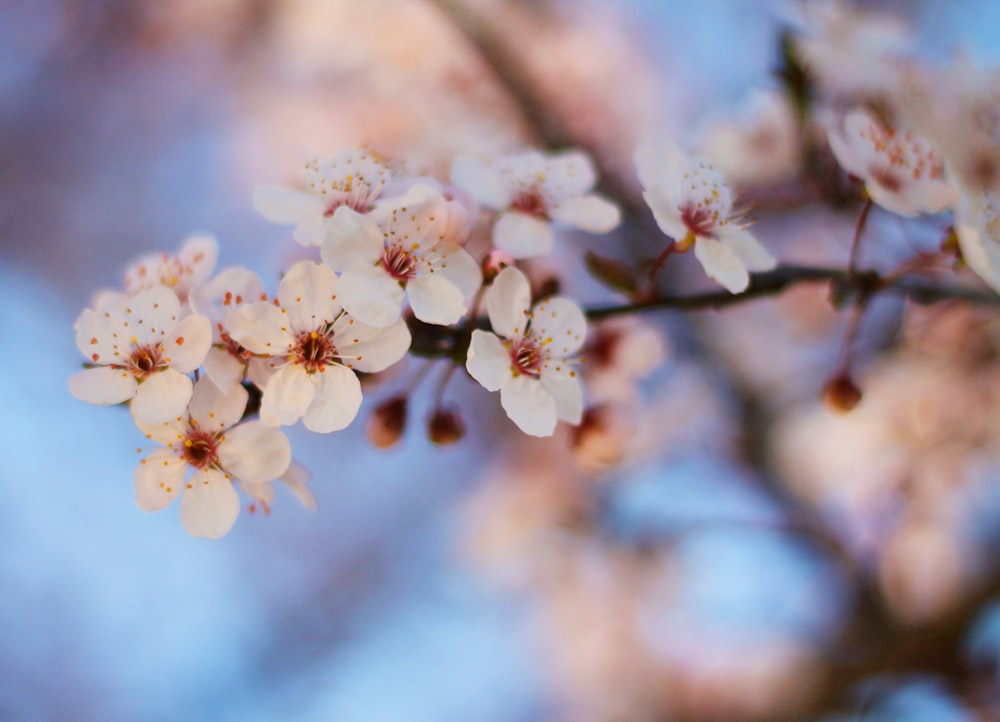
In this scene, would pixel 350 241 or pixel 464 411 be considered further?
pixel 464 411

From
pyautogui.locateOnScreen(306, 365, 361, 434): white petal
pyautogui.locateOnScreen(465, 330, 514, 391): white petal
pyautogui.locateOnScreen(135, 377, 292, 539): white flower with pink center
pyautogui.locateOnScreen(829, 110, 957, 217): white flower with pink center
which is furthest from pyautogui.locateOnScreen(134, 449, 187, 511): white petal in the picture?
pyautogui.locateOnScreen(829, 110, 957, 217): white flower with pink center

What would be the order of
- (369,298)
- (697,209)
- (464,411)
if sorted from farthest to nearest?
1. (464,411)
2. (697,209)
3. (369,298)

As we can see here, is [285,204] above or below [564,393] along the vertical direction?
above

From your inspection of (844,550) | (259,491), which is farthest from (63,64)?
(844,550)

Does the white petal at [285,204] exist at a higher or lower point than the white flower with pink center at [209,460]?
higher

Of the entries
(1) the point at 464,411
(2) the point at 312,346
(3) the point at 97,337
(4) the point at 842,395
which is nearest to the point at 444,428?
(2) the point at 312,346

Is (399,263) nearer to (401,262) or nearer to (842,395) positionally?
(401,262)

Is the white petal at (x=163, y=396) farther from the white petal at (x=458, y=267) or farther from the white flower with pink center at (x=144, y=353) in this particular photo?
the white petal at (x=458, y=267)

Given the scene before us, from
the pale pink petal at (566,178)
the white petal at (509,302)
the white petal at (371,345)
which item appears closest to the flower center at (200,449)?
the white petal at (371,345)
